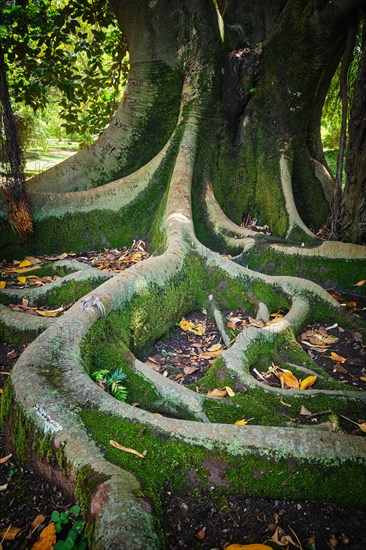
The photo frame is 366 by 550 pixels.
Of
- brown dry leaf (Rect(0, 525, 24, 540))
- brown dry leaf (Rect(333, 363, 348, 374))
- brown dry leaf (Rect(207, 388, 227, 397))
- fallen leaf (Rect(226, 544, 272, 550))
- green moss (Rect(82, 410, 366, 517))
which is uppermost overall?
green moss (Rect(82, 410, 366, 517))

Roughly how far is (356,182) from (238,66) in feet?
6.93

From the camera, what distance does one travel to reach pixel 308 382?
2.67 meters

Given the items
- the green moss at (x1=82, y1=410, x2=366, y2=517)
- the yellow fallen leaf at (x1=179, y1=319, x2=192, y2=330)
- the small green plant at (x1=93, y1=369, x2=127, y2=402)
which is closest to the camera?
the green moss at (x1=82, y1=410, x2=366, y2=517)

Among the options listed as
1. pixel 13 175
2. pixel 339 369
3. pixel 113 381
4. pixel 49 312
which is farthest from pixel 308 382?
pixel 13 175

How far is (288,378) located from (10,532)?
1.88 m

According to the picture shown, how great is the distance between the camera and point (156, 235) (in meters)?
4.41

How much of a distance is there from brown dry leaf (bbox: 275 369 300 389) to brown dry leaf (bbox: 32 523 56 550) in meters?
1.72

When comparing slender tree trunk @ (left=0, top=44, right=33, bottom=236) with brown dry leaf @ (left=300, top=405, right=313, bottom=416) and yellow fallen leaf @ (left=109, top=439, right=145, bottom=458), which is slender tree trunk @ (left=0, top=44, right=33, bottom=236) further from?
brown dry leaf @ (left=300, top=405, right=313, bottom=416)

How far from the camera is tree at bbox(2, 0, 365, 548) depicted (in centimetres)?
181

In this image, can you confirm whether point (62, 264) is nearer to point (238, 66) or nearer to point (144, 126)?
point (144, 126)

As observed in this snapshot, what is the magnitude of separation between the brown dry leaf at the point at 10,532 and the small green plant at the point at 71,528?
0.16m

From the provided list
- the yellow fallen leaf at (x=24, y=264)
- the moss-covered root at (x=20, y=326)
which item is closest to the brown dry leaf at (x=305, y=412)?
the moss-covered root at (x=20, y=326)

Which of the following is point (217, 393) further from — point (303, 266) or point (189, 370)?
point (303, 266)

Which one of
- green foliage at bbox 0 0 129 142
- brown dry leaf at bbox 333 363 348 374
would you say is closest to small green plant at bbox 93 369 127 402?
brown dry leaf at bbox 333 363 348 374
